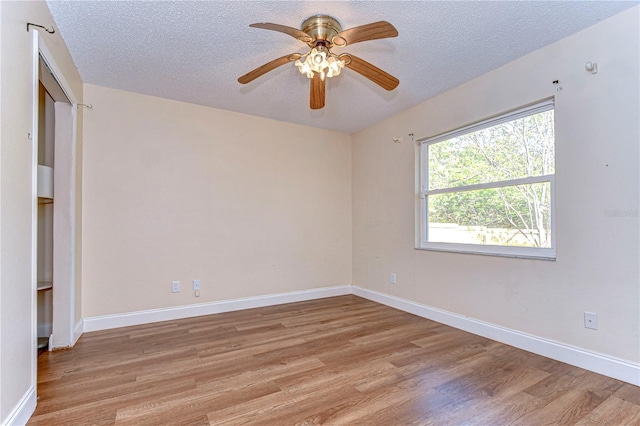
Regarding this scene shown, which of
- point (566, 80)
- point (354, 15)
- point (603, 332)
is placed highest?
point (354, 15)

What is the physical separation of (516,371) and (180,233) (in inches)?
134

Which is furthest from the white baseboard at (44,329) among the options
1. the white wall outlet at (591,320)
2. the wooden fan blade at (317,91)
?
the white wall outlet at (591,320)

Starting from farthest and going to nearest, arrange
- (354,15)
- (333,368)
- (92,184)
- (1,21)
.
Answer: (92,184) → (333,368) → (354,15) → (1,21)

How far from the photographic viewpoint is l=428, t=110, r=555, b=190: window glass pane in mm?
2584

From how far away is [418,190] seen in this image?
144 inches

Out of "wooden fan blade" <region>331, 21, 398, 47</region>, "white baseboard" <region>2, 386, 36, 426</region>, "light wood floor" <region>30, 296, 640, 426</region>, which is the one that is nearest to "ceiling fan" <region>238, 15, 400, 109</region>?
"wooden fan blade" <region>331, 21, 398, 47</region>

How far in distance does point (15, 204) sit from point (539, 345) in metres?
3.60

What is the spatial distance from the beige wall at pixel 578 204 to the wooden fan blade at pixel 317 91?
1171 millimetres

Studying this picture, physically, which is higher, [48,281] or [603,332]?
[48,281]

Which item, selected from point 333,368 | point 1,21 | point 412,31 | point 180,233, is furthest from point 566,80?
point 180,233

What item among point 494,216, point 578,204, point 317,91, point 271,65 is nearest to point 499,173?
point 494,216

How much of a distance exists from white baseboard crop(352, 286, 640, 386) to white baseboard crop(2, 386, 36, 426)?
3.28 metres

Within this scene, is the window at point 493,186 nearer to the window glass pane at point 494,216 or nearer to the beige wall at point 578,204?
the window glass pane at point 494,216

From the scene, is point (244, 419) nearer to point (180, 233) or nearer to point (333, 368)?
point (333, 368)
